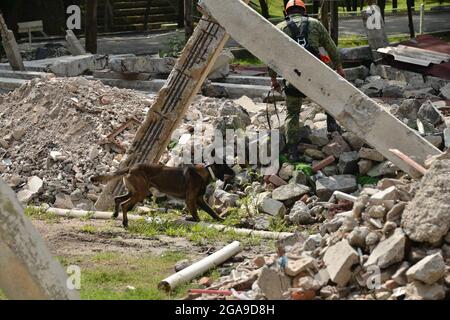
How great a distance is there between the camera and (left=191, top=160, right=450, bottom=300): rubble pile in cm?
803

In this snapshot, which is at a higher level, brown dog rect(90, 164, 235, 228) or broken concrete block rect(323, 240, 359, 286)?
broken concrete block rect(323, 240, 359, 286)

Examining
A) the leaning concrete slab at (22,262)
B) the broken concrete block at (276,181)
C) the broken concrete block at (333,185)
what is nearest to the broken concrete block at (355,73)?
the broken concrete block at (276,181)

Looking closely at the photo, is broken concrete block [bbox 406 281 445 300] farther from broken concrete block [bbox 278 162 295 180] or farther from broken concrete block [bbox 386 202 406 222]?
broken concrete block [bbox 278 162 295 180]

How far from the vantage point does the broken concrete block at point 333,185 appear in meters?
13.0

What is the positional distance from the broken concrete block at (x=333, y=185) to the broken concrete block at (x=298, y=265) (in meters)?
4.45

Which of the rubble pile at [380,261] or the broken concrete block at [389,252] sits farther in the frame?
the broken concrete block at [389,252]

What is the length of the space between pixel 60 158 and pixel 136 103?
207cm

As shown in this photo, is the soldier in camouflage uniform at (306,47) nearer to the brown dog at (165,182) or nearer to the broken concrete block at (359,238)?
the brown dog at (165,182)

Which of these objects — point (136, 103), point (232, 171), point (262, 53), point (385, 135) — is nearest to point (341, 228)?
point (385, 135)

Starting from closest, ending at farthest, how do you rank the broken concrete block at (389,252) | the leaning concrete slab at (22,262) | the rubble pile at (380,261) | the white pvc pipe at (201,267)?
1. the leaning concrete slab at (22,262)
2. the rubble pile at (380,261)
3. the broken concrete block at (389,252)
4. the white pvc pipe at (201,267)

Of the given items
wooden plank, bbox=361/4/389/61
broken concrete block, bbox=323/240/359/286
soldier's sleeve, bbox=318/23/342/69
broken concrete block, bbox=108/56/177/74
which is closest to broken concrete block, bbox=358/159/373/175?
soldier's sleeve, bbox=318/23/342/69

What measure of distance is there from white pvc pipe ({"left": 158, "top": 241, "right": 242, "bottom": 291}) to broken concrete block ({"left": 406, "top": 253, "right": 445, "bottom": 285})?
2.35 metres

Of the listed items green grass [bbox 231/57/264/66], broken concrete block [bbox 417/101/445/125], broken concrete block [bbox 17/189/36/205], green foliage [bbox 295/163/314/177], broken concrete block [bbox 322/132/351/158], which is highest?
broken concrete block [bbox 417/101/445/125]
